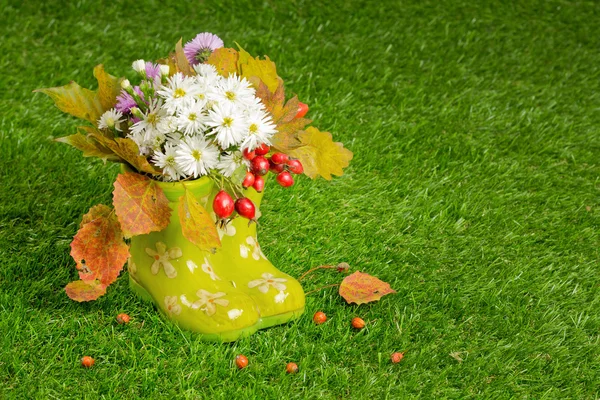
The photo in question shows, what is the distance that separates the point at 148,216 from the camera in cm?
144

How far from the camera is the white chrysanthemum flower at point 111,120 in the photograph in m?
1.46

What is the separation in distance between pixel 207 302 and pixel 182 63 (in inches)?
19.5

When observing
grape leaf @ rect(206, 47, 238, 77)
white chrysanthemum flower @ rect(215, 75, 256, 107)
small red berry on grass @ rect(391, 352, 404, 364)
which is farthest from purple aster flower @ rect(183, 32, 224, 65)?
small red berry on grass @ rect(391, 352, 404, 364)

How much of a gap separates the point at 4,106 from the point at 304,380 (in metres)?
1.48

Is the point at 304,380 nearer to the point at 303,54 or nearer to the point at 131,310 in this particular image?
the point at 131,310

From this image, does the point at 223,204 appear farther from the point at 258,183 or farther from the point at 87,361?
the point at 87,361

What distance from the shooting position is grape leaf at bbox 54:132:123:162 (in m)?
1.46

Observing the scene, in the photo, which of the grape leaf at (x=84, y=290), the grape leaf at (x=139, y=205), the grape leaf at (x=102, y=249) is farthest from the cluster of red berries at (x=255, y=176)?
the grape leaf at (x=84, y=290)

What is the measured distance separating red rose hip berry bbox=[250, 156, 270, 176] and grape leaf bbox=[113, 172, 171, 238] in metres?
0.19

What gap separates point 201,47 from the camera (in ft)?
5.33

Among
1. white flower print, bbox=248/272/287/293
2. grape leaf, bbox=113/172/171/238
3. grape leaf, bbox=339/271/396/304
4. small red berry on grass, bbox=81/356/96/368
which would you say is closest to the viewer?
grape leaf, bbox=113/172/171/238

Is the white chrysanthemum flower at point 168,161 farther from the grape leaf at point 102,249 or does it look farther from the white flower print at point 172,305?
the white flower print at point 172,305

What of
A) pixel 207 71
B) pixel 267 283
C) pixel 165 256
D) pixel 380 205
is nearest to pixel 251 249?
pixel 267 283

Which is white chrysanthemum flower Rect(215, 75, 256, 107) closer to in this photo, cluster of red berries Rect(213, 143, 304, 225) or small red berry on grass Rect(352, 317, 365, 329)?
cluster of red berries Rect(213, 143, 304, 225)
